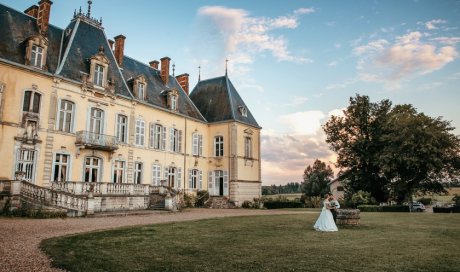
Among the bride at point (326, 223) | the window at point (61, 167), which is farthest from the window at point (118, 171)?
the bride at point (326, 223)

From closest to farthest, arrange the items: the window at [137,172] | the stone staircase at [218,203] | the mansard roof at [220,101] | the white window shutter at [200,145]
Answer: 1. the window at [137,172]
2. the stone staircase at [218,203]
3. the white window shutter at [200,145]
4. the mansard roof at [220,101]

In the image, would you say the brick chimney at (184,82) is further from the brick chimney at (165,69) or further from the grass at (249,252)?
the grass at (249,252)

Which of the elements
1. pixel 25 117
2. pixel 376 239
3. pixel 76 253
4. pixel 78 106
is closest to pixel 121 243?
pixel 76 253

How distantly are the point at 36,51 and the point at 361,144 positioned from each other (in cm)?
2931

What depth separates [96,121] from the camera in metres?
21.5

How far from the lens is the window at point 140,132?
79.6 ft

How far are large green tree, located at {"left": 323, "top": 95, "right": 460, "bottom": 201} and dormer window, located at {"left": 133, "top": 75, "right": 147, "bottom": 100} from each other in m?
21.6

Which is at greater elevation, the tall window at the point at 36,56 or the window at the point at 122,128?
the tall window at the point at 36,56

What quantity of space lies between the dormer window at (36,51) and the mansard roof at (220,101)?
51.9 feet

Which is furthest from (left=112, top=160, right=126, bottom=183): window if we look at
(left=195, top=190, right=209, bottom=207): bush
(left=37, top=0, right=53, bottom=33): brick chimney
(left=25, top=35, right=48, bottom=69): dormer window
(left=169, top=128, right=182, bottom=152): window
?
(left=37, top=0, right=53, bottom=33): brick chimney

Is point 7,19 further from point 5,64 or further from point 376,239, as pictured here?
point 376,239

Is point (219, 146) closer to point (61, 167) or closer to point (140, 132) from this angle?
point (140, 132)

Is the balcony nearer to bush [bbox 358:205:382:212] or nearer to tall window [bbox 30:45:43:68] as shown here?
tall window [bbox 30:45:43:68]

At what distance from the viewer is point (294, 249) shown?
293 inches
